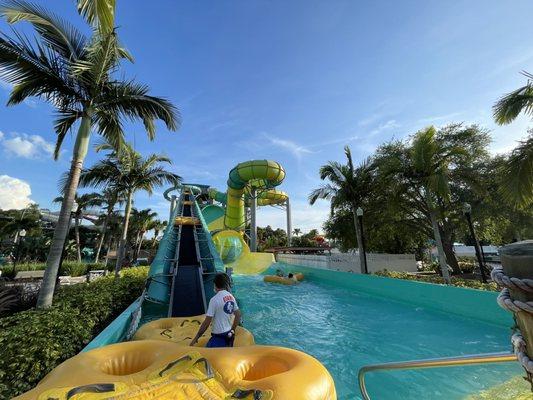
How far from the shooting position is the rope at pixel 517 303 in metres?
0.85

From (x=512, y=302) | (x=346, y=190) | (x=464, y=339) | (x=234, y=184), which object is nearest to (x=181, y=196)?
(x=234, y=184)

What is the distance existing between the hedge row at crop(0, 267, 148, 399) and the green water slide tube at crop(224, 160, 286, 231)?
14562 millimetres

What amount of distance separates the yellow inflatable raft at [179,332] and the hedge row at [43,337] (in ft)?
3.17

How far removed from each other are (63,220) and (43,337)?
2.70 meters

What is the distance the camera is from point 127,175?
13.2 metres

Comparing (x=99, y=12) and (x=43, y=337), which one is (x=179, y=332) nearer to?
(x=43, y=337)

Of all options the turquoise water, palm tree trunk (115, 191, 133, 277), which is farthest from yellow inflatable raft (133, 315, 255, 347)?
palm tree trunk (115, 191, 133, 277)

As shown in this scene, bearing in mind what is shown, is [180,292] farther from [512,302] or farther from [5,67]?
[512,302]

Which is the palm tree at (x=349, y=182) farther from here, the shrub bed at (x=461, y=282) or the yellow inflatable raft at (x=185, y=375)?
the yellow inflatable raft at (x=185, y=375)

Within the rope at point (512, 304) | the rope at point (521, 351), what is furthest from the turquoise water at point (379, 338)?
the rope at point (512, 304)

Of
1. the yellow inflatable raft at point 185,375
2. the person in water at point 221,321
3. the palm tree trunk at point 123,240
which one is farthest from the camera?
the palm tree trunk at point 123,240

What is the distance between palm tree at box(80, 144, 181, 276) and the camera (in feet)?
42.0

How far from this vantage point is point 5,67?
229 inches

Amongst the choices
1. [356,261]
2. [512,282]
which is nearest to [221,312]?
[512,282]
